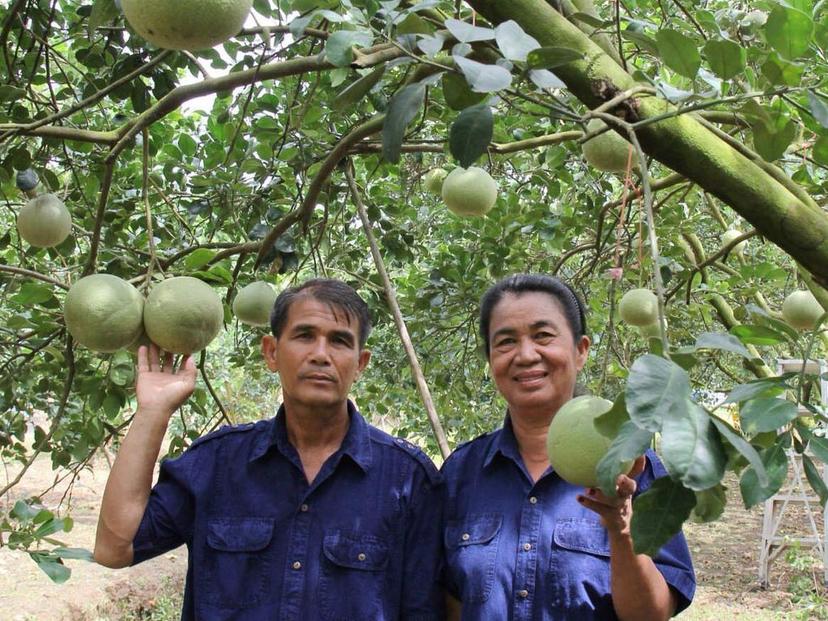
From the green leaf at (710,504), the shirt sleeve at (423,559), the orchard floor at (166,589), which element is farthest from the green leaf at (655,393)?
the orchard floor at (166,589)

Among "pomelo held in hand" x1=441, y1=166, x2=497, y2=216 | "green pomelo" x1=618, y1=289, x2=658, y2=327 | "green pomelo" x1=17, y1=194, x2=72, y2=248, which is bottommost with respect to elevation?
"green pomelo" x1=618, y1=289, x2=658, y2=327

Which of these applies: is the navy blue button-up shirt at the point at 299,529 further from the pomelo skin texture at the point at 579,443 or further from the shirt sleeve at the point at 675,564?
the pomelo skin texture at the point at 579,443

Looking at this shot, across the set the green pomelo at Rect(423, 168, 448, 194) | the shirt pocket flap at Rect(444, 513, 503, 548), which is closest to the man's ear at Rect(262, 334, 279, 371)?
the shirt pocket flap at Rect(444, 513, 503, 548)

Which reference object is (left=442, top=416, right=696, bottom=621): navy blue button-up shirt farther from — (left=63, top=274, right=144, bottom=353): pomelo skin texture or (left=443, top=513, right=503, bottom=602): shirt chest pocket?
(left=63, top=274, right=144, bottom=353): pomelo skin texture

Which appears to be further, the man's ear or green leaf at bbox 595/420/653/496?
the man's ear

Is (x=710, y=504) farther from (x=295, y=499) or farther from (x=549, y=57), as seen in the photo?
(x=295, y=499)

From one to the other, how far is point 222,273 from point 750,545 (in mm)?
9923

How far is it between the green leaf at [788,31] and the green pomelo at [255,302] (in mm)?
1628

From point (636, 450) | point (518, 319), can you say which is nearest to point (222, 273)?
point (518, 319)

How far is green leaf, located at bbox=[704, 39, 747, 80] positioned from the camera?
109cm

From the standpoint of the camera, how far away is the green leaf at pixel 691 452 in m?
0.73

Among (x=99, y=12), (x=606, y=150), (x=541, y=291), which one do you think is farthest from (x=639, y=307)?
(x=99, y=12)

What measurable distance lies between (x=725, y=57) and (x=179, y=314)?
985 millimetres

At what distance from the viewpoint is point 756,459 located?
0.76 metres
